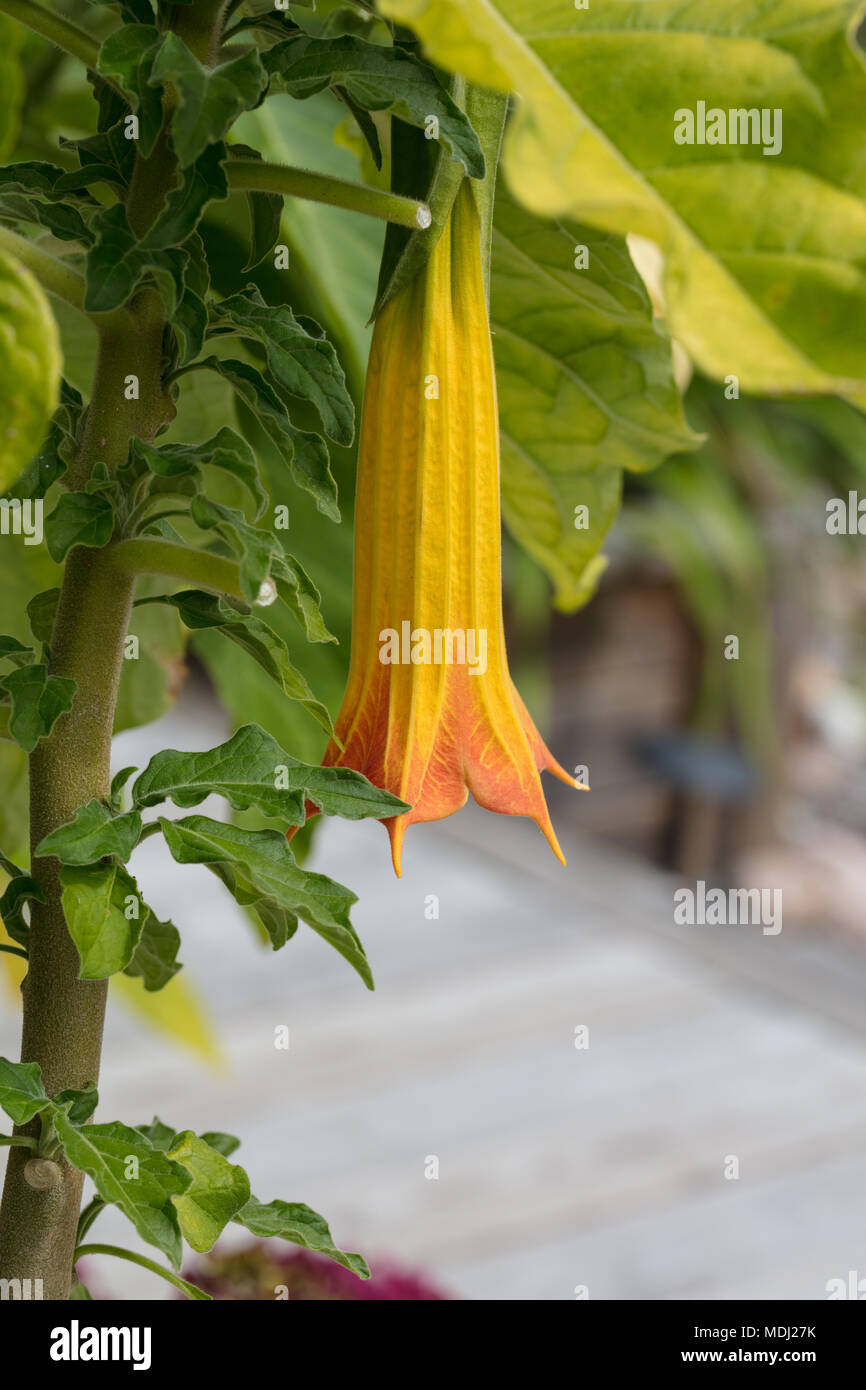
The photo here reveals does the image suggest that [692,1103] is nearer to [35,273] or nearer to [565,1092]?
[565,1092]

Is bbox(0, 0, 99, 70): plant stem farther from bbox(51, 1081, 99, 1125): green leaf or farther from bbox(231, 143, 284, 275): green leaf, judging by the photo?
bbox(51, 1081, 99, 1125): green leaf

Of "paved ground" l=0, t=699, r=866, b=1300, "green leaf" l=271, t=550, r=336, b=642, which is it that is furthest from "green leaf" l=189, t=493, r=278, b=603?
"paved ground" l=0, t=699, r=866, b=1300

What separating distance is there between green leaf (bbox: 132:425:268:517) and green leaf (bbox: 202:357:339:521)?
0.01m

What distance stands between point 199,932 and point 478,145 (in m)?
1.27

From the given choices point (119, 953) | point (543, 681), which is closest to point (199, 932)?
point (543, 681)

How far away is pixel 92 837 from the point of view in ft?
0.68

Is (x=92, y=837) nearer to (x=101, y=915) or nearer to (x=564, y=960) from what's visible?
(x=101, y=915)

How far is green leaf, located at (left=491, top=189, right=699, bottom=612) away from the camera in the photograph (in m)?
Result: 0.30

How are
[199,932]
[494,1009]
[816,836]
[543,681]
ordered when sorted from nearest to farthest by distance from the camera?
[494,1009] → [199,932] → [543,681] → [816,836]

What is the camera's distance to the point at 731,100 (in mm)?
176

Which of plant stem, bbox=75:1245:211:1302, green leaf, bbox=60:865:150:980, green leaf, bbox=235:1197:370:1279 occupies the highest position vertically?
green leaf, bbox=60:865:150:980

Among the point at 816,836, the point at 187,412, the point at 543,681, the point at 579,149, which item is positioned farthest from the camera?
the point at 816,836

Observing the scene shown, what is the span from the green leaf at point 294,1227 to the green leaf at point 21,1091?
0.16 ft

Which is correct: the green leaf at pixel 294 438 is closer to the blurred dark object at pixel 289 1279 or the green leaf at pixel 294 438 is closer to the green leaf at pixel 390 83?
the green leaf at pixel 390 83
